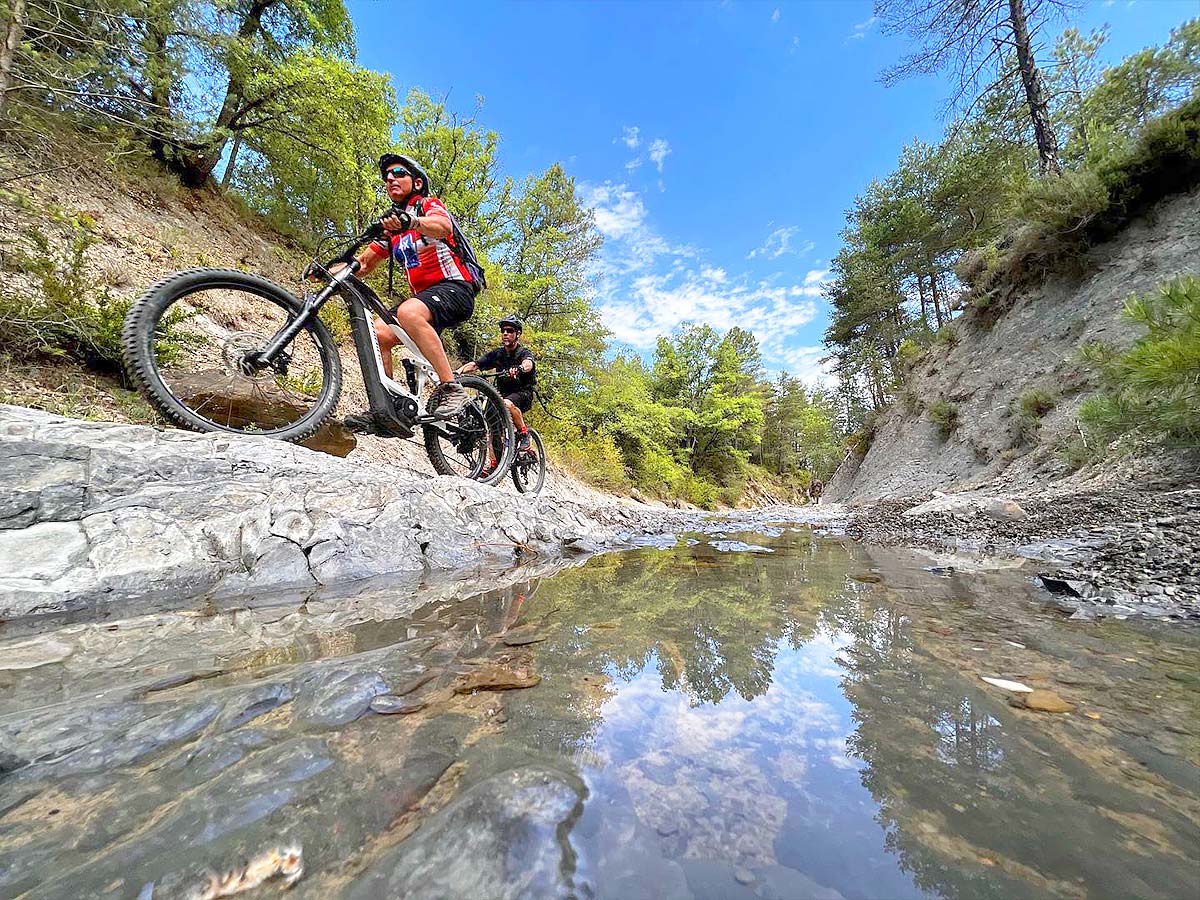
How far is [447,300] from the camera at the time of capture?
363 centimetres

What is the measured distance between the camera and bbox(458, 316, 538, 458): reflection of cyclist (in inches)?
218

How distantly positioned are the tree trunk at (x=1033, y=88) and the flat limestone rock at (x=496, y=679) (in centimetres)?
1275

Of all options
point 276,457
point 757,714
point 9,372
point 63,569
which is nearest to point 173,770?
point 757,714

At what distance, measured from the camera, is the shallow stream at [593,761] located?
0.56 metres

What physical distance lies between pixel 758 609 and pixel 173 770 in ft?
6.35

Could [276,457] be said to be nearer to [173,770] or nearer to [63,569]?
[63,569]

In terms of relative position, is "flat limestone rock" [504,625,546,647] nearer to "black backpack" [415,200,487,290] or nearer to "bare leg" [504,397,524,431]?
"black backpack" [415,200,487,290]

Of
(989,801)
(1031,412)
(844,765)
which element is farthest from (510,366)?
(1031,412)

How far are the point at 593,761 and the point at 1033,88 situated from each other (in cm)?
1379

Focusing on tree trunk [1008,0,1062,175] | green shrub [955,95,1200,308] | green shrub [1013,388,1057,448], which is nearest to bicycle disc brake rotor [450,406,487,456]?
green shrub [1013,388,1057,448]

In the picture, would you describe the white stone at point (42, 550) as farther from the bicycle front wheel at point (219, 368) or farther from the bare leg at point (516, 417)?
the bare leg at point (516, 417)

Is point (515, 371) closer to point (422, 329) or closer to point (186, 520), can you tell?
point (422, 329)

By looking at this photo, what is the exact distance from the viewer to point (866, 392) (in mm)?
20859

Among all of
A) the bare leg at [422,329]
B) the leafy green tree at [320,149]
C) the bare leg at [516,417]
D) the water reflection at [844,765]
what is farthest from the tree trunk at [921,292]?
the water reflection at [844,765]
